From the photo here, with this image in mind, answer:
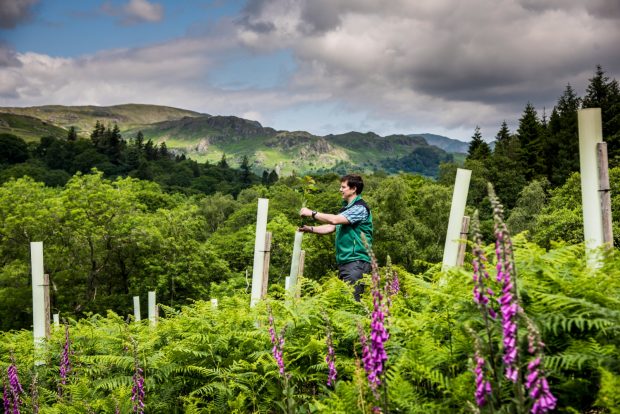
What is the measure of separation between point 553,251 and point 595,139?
130 centimetres

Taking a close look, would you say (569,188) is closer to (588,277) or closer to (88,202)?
(88,202)

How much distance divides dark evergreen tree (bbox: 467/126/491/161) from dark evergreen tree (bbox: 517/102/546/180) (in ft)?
20.8

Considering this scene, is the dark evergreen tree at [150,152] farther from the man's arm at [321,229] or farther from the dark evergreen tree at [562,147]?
the man's arm at [321,229]

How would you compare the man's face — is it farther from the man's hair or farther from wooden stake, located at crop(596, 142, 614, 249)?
wooden stake, located at crop(596, 142, 614, 249)

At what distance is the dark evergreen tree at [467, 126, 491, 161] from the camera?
279ft

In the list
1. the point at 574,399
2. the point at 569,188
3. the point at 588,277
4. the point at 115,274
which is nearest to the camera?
the point at 574,399

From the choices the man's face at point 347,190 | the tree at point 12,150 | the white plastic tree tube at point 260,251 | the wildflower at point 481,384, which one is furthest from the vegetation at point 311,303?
the tree at point 12,150

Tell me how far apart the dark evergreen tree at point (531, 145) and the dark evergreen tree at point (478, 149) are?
6.34 meters

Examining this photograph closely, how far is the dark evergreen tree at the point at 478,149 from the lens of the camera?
8512 cm

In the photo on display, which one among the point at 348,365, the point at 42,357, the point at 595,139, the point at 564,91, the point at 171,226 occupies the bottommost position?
the point at 171,226

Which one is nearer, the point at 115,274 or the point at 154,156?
the point at 115,274

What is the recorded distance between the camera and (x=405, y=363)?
11.4ft

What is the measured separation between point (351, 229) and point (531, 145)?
7562cm

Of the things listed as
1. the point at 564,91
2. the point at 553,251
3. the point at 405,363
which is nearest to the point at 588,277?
the point at 553,251
